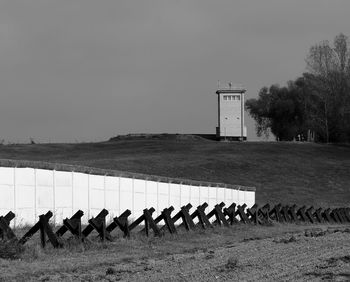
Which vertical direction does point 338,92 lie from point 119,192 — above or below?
above

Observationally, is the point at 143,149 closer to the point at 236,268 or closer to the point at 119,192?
the point at 119,192

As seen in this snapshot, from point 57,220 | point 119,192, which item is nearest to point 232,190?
point 119,192

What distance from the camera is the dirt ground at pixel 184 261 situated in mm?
12367

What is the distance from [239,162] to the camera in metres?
63.4

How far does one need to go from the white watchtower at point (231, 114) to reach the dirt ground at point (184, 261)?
7479 centimetres

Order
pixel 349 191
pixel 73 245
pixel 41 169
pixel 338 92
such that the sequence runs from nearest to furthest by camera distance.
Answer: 1. pixel 73 245
2. pixel 41 169
3. pixel 349 191
4. pixel 338 92

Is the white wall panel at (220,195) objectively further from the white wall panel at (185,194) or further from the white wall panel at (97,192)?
the white wall panel at (97,192)

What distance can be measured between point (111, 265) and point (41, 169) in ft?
25.7

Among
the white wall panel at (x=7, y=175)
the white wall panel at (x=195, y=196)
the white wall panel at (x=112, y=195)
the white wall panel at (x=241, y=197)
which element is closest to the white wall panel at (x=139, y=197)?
the white wall panel at (x=112, y=195)

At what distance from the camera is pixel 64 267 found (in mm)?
13445

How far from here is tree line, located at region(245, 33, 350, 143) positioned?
3622 inches

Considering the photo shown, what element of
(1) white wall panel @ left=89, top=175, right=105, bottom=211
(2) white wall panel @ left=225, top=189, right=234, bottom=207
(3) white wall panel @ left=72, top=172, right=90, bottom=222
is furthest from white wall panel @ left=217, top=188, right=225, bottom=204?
(3) white wall panel @ left=72, top=172, right=90, bottom=222

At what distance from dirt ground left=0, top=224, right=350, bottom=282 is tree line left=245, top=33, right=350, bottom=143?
74.3m

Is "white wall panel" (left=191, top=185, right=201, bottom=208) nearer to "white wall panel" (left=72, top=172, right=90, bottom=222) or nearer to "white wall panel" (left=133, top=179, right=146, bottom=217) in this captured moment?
"white wall panel" (left=133, top=179, right=146, bottom=217)
